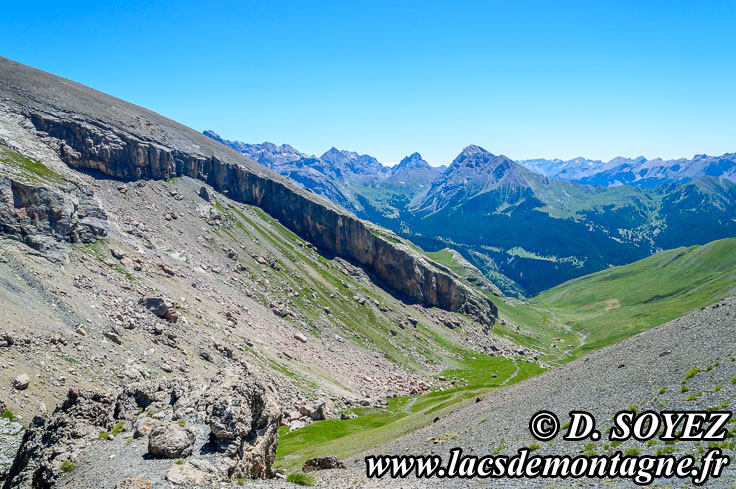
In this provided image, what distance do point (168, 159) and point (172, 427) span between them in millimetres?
142456

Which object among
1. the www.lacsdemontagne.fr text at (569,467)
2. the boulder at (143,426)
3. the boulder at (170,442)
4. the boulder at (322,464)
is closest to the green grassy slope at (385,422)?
the boulder at (322,464)

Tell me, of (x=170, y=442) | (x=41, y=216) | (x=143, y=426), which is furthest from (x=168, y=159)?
(x=170, y=442)

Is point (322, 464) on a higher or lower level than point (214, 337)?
higher

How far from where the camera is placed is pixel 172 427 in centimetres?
2855

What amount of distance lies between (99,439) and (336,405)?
66686 millimetres

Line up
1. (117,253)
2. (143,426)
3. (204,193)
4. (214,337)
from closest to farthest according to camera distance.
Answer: (143,426), (214,337), (117,253), (204,193)

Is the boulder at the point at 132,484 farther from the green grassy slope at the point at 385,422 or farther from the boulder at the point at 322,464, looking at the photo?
the green grassy slope at the point at 385,422

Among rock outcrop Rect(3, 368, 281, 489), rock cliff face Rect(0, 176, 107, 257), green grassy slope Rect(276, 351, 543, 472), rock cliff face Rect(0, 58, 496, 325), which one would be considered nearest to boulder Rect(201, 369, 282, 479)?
rock outcrop Rect(3, 368, 281, 489)

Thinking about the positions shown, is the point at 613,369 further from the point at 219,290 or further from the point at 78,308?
the point at 219,290

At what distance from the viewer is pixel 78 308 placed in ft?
202

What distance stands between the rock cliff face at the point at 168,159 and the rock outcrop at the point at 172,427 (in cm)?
11427

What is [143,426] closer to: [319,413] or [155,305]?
[155,305]

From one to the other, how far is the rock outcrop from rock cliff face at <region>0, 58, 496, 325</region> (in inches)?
4499

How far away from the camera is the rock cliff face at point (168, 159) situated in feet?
403
